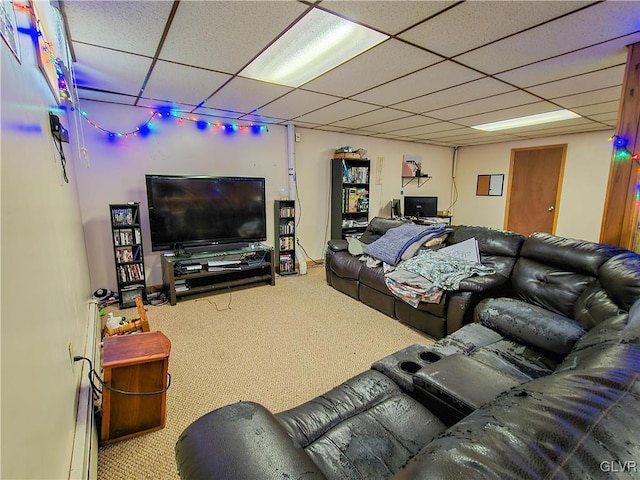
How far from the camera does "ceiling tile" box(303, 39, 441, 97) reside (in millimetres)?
2020

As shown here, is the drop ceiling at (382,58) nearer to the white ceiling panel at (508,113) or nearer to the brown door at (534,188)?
the white ceiling panel at (508,113)

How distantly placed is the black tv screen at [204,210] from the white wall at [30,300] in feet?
6.27

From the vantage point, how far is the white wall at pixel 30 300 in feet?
2.26

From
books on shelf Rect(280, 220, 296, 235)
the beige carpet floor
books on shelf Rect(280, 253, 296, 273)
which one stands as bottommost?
the beige carpet floor

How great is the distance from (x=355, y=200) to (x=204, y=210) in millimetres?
2428

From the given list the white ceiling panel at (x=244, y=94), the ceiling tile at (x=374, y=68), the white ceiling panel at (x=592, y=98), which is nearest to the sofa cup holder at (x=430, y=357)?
the ceiling tile at (x=374, y=68)

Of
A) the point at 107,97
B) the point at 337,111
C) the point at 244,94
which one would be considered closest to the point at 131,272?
the point at 107,97

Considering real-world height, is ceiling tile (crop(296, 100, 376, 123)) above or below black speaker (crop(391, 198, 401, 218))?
above

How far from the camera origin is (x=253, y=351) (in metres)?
2.41

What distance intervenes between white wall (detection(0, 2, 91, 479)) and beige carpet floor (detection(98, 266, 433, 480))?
46cm

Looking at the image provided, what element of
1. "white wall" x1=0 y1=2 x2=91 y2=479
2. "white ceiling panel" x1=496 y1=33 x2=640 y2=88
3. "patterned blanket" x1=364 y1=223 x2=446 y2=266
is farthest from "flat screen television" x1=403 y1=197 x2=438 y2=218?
"white wall" x1=0 y1=2 x2=91 y2=479

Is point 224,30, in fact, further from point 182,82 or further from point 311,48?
point 182,82

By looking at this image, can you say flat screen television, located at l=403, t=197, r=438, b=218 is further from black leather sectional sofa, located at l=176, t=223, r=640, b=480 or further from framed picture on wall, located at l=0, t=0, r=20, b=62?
framed picture on wall, located at l=0, t=0, r=20, b=62

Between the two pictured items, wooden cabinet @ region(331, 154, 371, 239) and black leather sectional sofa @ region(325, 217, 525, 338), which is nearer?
black leather sectional sofa @ region(325, 217, 525, 338)
